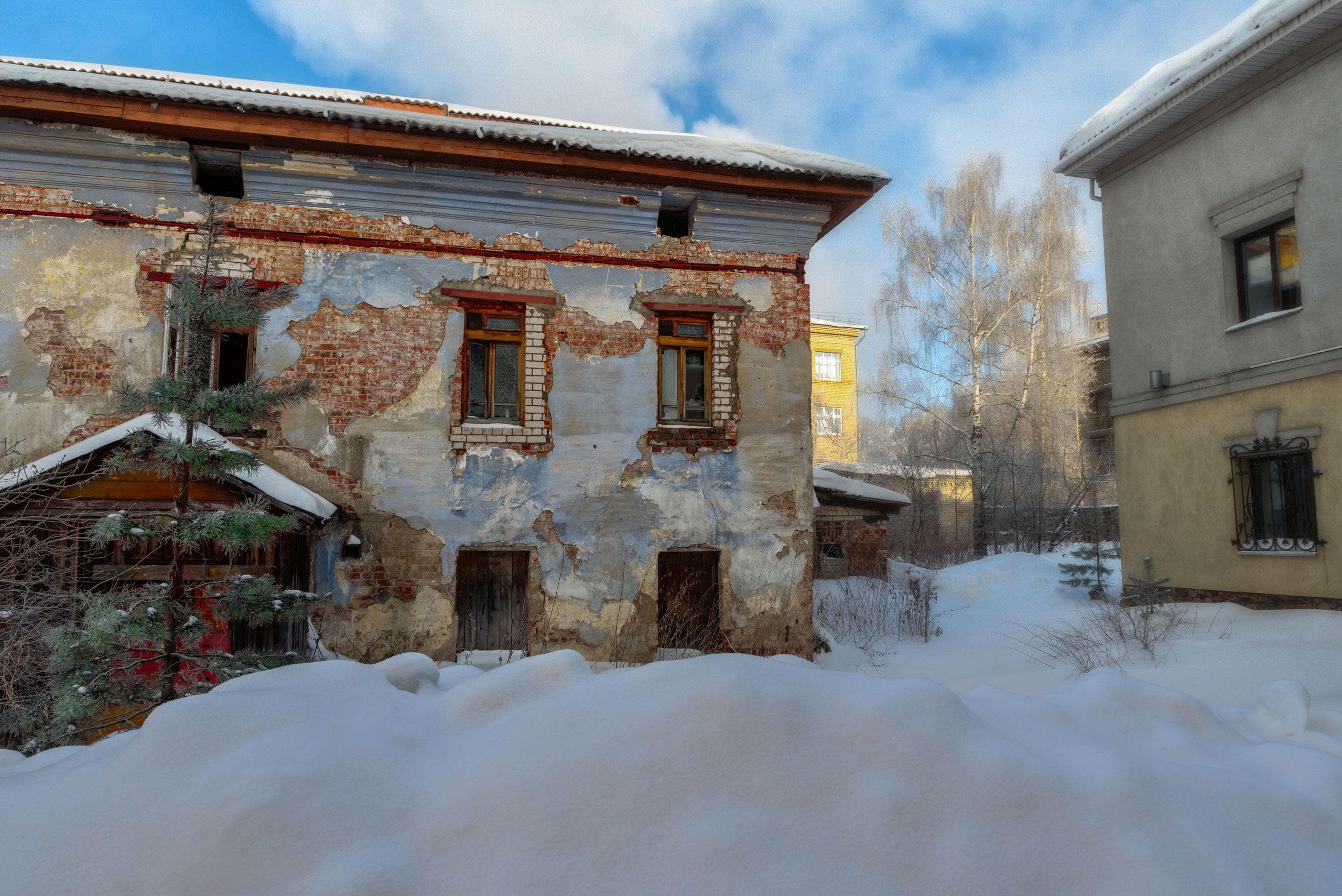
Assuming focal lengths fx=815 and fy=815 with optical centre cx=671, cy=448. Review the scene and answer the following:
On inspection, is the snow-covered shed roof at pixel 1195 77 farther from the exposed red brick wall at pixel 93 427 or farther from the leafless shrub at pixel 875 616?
the exposed red brick wall at pixel 93 427

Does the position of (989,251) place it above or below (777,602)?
above

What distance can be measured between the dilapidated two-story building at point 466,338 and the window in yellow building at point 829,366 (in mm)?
29193

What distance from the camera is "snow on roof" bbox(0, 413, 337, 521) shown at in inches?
266

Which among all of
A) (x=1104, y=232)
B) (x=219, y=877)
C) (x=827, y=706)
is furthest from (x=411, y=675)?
(x=1104, y=232)

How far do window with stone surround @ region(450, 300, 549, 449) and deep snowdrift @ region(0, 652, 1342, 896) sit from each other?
721 centimetres

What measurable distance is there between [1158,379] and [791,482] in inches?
220

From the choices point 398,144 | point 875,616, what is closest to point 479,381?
point 398,144

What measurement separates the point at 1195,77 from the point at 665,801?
11.9m

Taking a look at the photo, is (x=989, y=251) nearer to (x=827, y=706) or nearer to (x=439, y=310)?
(x=439, y=310)

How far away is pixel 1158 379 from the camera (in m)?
11.2

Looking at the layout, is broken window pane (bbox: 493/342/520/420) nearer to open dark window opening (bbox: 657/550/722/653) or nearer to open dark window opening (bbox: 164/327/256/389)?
open dark window opening (bbox: 657/550/722/653)

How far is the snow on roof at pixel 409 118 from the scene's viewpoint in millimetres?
8227

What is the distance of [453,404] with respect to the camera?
30.2 feet

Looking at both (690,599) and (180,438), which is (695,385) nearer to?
(690,599)
